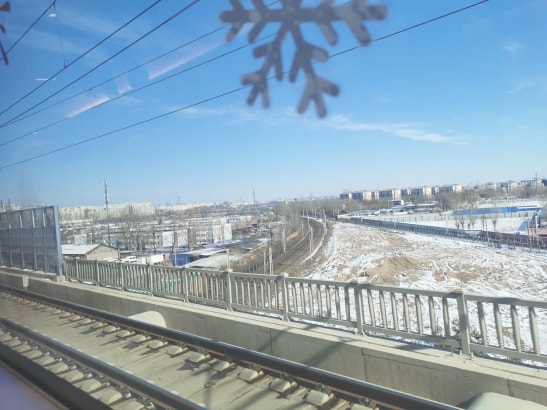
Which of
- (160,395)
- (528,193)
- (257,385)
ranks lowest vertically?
(257,385)

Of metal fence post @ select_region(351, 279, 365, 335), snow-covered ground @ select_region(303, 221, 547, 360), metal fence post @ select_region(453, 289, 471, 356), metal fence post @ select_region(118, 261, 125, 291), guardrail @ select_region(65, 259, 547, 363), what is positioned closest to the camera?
guardrail @ select_region(65, 259, 547, 363)

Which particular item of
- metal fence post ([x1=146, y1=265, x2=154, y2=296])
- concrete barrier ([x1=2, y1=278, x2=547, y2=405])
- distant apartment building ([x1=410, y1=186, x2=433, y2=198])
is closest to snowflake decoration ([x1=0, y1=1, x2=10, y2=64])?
metal fence post ([x1=146, y1=265, x2=154, y2=296])

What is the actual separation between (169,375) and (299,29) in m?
4.18

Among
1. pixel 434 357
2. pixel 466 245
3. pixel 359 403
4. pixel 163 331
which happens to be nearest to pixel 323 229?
pixel 466 245

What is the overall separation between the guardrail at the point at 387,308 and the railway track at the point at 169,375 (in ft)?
3.90

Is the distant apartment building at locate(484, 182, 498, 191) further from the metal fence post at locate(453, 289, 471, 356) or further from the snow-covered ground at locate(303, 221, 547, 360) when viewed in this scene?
the metal fence post at locate(453, 289, 471, 356)

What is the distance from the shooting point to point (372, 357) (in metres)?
4.00

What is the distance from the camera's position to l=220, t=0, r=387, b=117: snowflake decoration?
4.05 metres

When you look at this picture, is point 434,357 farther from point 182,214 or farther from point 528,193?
point 182,214

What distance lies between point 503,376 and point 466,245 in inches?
209

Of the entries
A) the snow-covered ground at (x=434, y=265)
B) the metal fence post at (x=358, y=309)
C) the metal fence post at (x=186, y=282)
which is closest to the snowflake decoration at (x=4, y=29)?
the metal fence post at (x=186, y=282)

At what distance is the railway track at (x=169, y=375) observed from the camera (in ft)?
9.98

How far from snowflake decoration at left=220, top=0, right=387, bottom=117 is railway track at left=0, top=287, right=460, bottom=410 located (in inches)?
121

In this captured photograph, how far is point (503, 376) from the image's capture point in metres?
3.10
